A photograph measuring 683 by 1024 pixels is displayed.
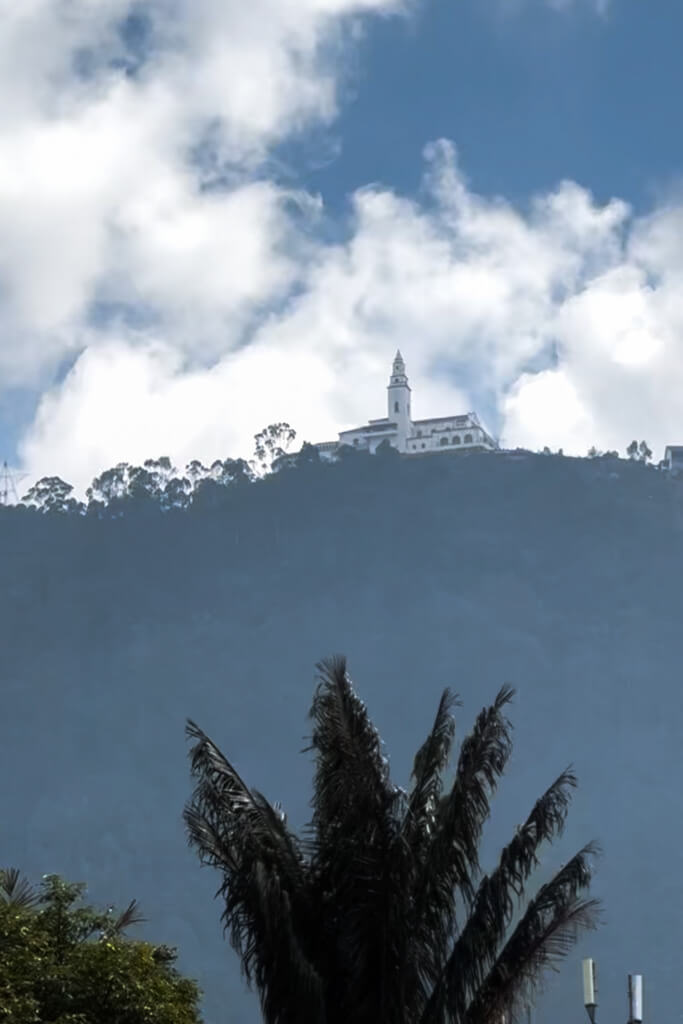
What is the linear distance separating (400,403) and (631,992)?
18302 centimetres

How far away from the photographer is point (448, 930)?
11.6m

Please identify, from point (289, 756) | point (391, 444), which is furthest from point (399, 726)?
point (391, 444)

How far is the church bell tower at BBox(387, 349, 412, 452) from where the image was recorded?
190 m

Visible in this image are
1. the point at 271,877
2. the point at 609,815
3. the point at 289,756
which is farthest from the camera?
the point at 289,756

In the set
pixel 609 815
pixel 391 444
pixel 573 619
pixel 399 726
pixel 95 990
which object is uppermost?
pixel 391 444

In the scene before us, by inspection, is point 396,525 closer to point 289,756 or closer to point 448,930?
point 289,756

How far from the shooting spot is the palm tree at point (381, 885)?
37.0ft

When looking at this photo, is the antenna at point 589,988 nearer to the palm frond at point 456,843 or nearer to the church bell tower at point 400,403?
the palm frond at point 456,843

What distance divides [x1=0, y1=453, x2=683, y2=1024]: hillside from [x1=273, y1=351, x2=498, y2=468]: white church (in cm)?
547

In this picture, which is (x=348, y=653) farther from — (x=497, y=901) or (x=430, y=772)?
(x=497, y=901)

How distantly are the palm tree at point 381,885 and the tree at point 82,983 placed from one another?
1.05 metres

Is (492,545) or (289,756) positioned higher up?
(492,545)

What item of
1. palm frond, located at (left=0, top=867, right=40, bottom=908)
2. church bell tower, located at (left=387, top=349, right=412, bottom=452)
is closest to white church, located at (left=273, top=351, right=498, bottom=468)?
church bell tower, located at (left=387, top=349, right=412, bottom=452)

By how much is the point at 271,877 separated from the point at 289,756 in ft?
478
